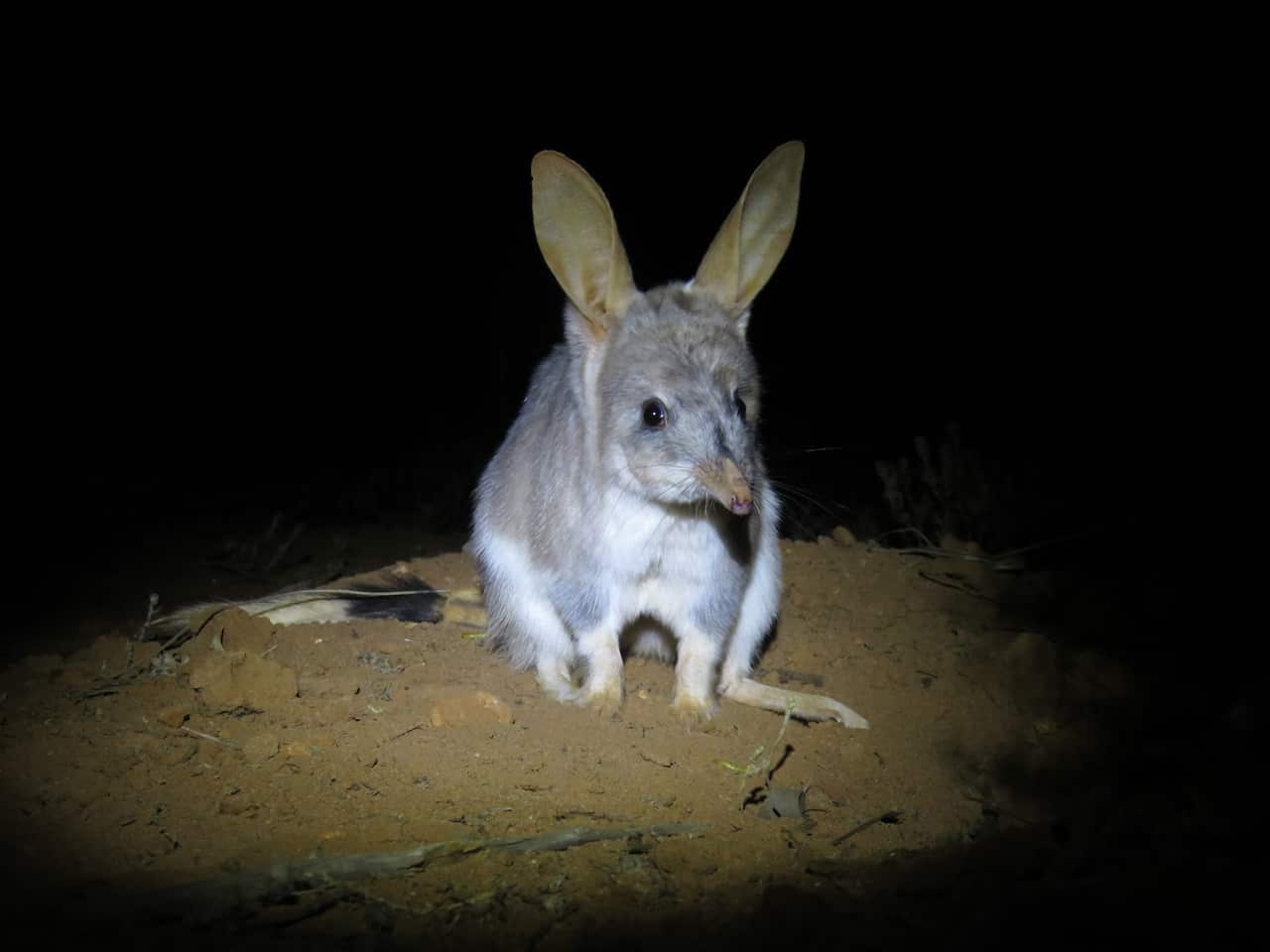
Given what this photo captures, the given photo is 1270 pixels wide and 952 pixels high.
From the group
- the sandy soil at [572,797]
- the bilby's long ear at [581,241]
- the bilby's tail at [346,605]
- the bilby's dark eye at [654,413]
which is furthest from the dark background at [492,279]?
the bilby's dark eye at [654,413]

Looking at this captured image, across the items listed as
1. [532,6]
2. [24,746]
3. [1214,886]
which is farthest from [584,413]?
[532,6]

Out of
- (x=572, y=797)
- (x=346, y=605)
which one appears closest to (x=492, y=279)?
(x=346, y=605)

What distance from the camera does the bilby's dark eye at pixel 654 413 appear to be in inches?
125

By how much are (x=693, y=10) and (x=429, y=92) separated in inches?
113

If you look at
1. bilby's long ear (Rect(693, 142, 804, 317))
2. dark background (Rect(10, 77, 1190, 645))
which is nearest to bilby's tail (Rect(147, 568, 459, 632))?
bilby's long ear (Rect(693, 142, 804, 317))

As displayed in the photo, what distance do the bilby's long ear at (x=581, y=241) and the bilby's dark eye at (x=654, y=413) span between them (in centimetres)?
39

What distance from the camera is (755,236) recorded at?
3.47 meters

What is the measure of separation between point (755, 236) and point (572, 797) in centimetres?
196

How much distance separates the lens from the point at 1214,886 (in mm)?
1804

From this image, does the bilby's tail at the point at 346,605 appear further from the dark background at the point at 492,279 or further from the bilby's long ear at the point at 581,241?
the dark background at the point at 492,279

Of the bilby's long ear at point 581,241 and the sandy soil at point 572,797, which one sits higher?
the bilby's long ear at point 581,241

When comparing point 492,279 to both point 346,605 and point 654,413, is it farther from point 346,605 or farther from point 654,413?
point 654,413

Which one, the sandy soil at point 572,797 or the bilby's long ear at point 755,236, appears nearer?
the sandy soil at point 572,797

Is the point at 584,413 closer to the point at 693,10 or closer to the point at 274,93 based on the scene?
the point at 693,10
